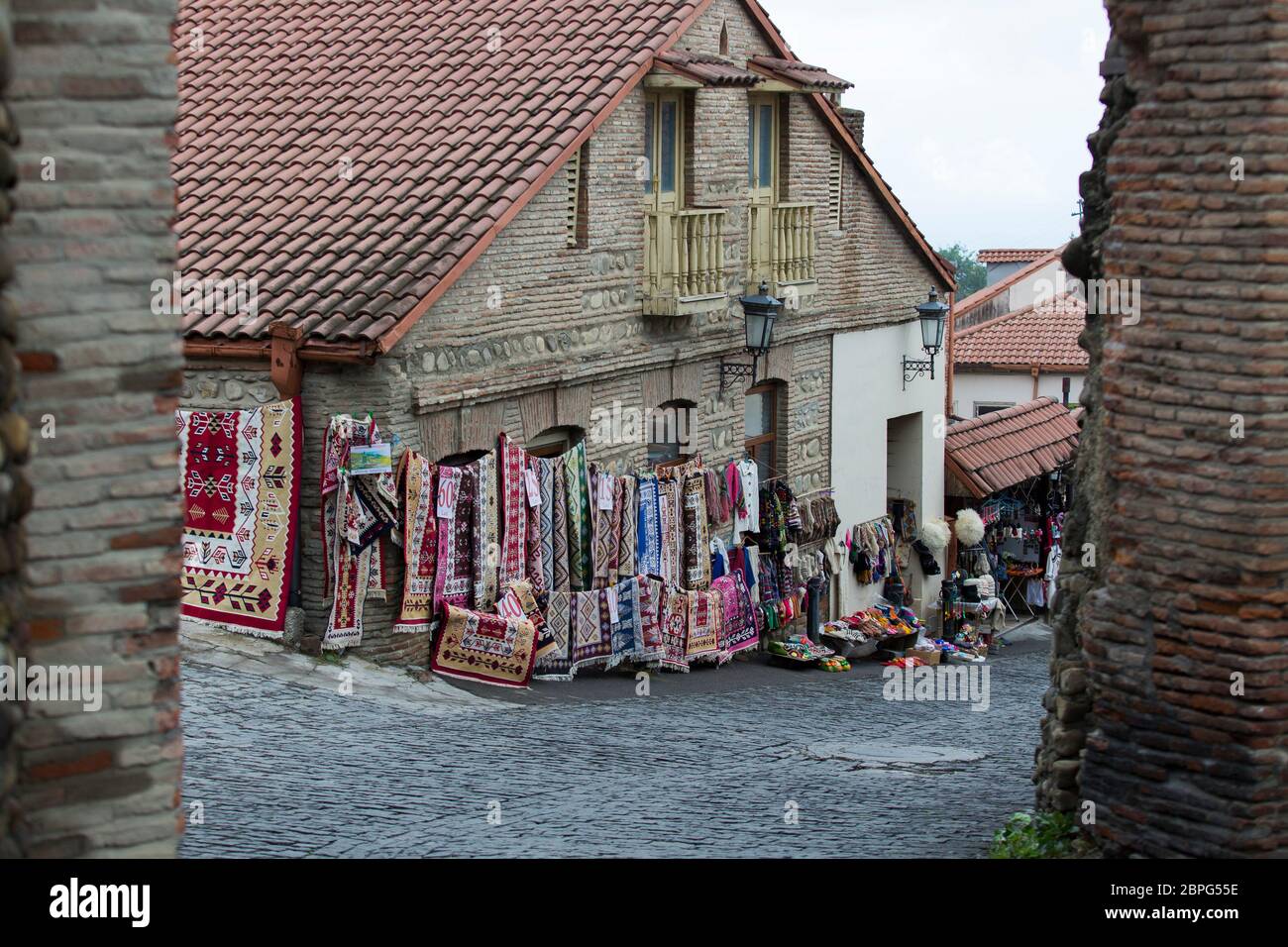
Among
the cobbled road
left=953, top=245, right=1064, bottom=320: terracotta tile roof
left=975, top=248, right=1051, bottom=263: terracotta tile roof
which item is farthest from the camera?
left=975, top=248, right=1051, bottom=263: terracotta tile roof

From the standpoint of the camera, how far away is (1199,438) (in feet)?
27.3

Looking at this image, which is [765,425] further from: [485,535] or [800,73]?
[485,535]

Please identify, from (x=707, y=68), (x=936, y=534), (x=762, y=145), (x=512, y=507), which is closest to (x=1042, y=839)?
(x=512, y=507)

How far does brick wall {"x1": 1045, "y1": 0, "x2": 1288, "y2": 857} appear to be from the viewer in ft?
26.6

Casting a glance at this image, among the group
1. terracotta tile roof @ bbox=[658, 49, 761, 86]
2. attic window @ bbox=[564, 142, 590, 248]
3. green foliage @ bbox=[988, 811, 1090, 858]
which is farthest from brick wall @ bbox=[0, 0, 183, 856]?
terracotta tile roof @ bbox=[658, 49, 761, 86]

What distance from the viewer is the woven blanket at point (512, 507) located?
15.2 metres

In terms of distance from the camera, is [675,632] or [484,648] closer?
[484,648]

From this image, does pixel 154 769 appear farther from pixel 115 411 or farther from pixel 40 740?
pixel 115 411

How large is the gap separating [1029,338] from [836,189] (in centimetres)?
1529

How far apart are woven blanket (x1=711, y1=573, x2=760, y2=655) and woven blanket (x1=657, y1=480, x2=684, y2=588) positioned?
661 mm

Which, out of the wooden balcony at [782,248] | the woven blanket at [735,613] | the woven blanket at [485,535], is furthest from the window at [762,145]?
the woven blanket at [485,535]

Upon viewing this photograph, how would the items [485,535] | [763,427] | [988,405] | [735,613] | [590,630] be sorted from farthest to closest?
[988,405]
[763,427]
[735,613]
[590,630]
[485,535]

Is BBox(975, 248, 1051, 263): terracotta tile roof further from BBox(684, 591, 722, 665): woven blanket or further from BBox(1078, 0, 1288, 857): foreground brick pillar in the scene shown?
BBox(1078, 0, 1288, 857): foreground brick pillar

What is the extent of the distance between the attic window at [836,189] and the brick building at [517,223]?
0.15 ft
